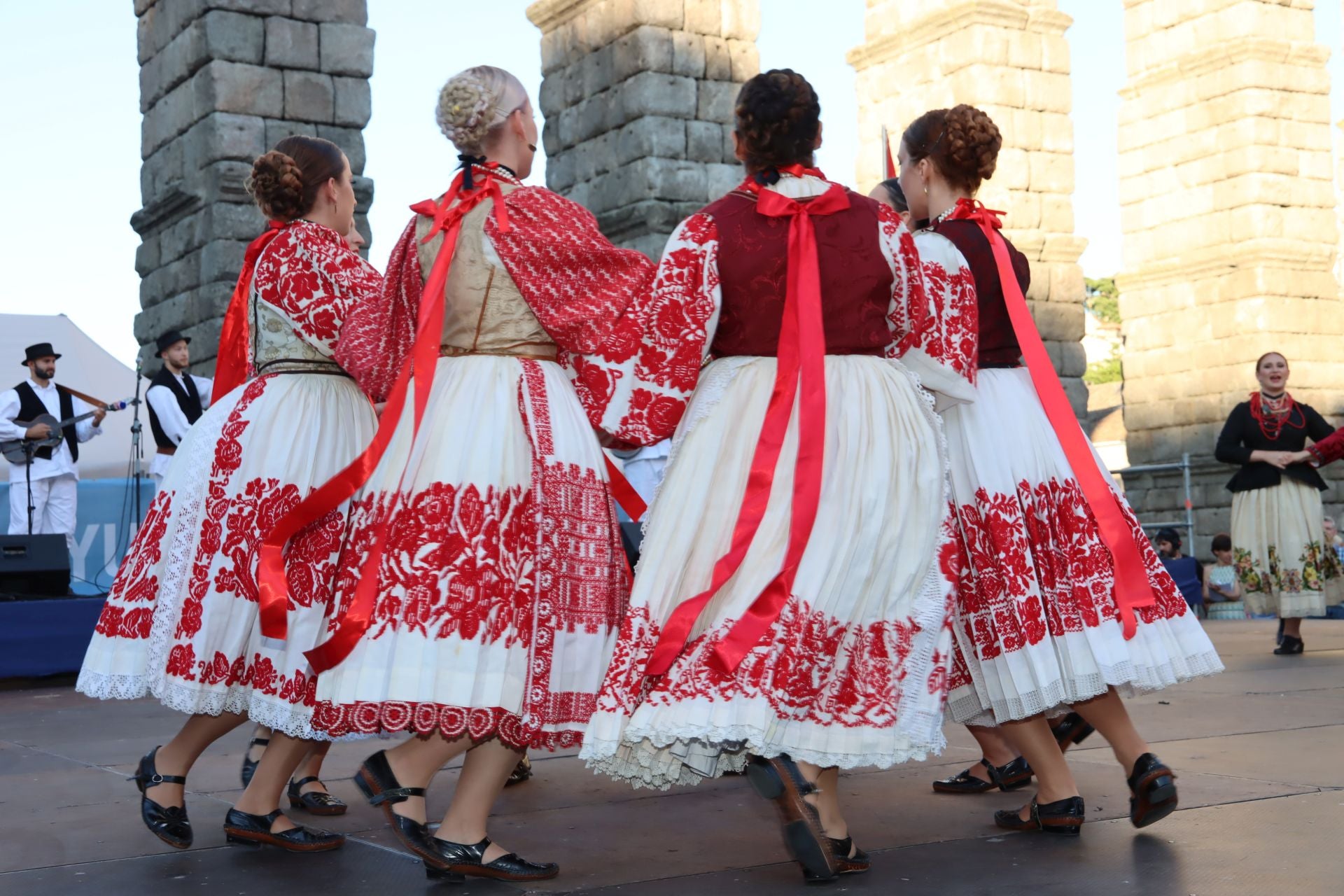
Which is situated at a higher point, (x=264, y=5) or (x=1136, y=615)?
(x=264, y=5)

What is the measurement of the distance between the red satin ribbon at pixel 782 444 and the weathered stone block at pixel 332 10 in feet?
22.9

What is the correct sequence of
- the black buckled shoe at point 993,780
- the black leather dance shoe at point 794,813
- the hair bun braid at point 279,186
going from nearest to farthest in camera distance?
the black leather dance shoe at point 794,813, the hair bun braid at point 279,186, the black buckled shoe at point 993,780

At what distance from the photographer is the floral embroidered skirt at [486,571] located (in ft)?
10.0

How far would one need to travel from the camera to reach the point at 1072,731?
3.94m

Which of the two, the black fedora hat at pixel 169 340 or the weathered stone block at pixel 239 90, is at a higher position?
the weathered stone block at pixel 239 90

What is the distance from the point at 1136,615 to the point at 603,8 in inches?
320

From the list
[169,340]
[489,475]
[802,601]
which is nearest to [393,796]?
[489,475]

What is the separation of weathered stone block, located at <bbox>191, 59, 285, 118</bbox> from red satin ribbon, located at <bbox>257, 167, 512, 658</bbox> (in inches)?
250

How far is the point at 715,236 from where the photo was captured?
3230 millimetres

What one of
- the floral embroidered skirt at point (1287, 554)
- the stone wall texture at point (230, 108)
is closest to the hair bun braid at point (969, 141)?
the floral embroidered skirt at point (1287, 554)

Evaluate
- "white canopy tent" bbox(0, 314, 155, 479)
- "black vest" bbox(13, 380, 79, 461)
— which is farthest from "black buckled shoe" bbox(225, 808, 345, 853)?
"white canopy tent" bbox(0, 314, 155, 479)

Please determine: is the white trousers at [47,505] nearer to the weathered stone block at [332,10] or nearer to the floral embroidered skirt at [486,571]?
the weathered stone block at [332,10]

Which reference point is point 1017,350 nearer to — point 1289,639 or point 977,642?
point 977,642

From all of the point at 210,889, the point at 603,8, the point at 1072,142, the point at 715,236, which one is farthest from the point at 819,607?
the point at 1072,142
